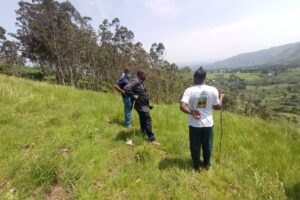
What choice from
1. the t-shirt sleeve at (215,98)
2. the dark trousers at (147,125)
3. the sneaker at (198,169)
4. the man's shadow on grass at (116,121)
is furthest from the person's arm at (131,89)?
the sneaker at (198,169)

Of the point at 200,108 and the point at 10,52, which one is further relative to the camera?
the point at 10,52

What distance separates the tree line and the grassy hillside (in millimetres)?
29805

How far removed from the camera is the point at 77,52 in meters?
46.1

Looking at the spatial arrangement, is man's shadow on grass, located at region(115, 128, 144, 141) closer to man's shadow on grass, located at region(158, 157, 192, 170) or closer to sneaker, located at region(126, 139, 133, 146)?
sneaker, located at region(126, 139, 133, 146)

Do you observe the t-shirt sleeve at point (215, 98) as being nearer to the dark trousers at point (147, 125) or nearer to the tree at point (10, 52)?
the dark trousers at point (147, 125)

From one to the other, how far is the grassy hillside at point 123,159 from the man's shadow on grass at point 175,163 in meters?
0.02

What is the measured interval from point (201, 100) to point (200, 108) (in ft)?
0.55

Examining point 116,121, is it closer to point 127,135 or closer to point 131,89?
point 127,135

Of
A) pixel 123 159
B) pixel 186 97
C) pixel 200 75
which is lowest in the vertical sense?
pixel 123 159

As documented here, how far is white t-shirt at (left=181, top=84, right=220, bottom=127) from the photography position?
570cm

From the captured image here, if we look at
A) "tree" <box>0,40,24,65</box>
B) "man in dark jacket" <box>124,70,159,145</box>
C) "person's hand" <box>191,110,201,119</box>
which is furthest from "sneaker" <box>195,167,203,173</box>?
"tree" <box>0,40,24,65</box>

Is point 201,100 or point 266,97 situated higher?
point 201,100

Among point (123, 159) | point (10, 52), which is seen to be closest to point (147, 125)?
point (123, 159)

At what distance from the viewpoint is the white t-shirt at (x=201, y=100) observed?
18.7 ft
